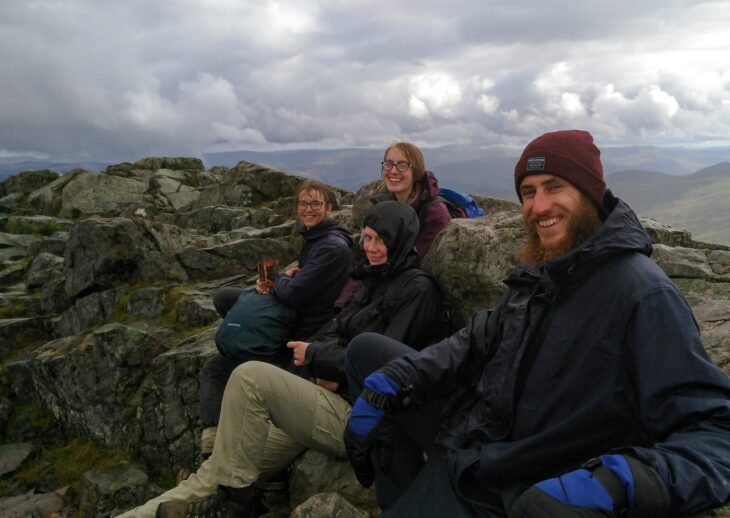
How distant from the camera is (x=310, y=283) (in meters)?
8.95

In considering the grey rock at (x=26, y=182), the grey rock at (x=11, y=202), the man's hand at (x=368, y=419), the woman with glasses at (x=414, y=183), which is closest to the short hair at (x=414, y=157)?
the woman with glasses at (x=414, y=183)

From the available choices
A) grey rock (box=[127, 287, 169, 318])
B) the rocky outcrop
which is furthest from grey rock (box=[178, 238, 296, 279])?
grey rock (box=[127, 287, 169, 318])

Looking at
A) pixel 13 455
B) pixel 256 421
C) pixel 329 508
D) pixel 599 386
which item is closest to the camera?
pixel 599 386

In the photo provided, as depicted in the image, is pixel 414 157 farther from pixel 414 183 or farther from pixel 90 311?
pixel 90 311

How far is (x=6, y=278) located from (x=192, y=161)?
2154 cm

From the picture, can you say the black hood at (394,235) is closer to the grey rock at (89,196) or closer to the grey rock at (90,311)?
the grey rock at (90,311)

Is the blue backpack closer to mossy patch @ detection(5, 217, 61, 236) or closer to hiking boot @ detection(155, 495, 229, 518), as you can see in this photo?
hiking boot @ detection(155, 495, 229, 518)

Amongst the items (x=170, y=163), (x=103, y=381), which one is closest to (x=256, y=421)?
(x=103, y=381)

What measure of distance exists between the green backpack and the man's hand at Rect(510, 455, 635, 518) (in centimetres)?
595

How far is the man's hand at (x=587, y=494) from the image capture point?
303 cm

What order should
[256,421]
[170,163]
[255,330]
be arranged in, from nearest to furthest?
[256,421], [255,330], [170,163]

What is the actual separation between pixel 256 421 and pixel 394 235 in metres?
3.09

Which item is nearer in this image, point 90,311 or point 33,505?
point 33,505

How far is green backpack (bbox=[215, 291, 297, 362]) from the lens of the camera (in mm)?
8516
